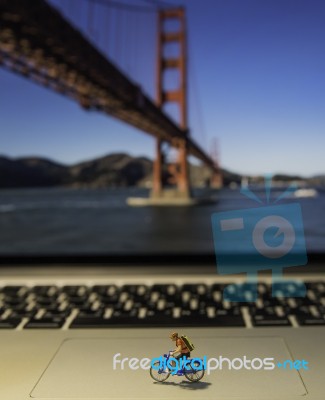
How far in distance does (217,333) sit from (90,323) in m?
0.18

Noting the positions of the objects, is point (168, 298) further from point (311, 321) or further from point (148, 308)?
point (311, 321)

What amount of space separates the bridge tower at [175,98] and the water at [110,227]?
0.22 m

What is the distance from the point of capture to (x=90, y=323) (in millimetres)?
609

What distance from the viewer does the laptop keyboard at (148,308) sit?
61 cm

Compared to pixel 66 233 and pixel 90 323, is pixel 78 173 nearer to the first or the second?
→ pixel 66 233

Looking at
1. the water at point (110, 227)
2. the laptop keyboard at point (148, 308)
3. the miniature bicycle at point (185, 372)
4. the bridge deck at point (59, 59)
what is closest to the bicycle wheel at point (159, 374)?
the miniature bicycle at point (185, 372)

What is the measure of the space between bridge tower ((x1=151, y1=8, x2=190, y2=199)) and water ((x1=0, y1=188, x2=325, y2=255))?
0.72 ft

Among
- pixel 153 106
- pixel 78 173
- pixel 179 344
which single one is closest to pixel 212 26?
pixel 78 173

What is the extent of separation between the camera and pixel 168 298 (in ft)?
2.32

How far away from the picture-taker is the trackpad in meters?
0.42

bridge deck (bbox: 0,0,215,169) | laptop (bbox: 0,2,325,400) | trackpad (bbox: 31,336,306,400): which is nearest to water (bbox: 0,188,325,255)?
laptop (bbox: 0,2,325,400)

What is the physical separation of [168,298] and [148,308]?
47 mm

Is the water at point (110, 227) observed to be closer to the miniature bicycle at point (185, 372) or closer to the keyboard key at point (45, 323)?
the keyboard key at point (45, 323)

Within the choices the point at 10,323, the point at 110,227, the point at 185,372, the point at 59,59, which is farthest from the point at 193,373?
the point at 59,59
